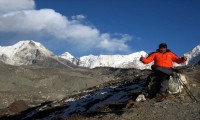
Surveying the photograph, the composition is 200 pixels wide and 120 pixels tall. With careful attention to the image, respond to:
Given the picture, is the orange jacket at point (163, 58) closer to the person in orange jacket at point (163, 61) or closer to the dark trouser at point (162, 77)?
the person in orange jacket at point (163, 61)

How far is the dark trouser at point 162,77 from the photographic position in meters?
26.9

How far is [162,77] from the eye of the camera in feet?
91.6

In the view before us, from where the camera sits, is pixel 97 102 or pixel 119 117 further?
pixel 97 102

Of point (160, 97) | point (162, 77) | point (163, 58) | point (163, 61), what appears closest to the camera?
point (163, 58)

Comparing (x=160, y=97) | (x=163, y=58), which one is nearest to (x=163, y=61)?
(x=163, y=58)

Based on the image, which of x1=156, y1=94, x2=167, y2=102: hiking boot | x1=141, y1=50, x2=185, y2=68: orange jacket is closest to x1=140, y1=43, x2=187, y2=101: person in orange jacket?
x1=141, y1=50, x2=185, y2=68: orange jacket

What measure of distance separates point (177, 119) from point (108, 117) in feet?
14.6

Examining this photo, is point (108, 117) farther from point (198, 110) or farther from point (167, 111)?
point (198, 110)

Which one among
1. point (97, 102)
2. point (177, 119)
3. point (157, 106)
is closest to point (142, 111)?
point (157, 106)

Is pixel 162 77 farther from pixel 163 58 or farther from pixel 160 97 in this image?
pixel 163 58

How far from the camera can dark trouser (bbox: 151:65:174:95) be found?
1057 inches

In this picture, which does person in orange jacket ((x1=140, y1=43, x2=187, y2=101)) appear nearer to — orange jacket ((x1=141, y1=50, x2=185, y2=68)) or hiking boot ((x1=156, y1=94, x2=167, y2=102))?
orange jacket ((x1=141, y1=50, x2=185, y2=68))

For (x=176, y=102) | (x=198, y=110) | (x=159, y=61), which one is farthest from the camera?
(x=176, y=102)

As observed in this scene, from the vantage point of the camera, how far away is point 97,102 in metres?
53.9
